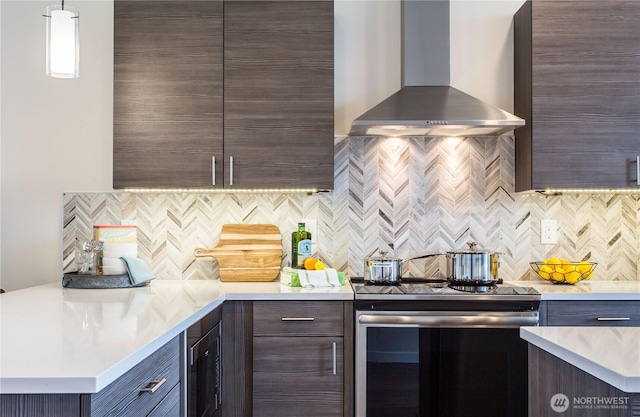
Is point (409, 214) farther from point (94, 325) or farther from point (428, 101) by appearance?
point (94, 325)

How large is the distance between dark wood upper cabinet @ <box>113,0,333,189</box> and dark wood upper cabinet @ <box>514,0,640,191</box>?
1.07 m

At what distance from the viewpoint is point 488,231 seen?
300 cm

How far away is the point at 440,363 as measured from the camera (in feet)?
7.84

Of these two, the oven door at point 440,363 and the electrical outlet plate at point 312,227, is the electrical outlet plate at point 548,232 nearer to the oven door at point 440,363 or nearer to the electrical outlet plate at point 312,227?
the oven door at point 440,363

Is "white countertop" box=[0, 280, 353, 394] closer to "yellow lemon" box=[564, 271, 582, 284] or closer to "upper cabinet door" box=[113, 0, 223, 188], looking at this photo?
"upper cabinet door" box=[113, 0, 223, 188]

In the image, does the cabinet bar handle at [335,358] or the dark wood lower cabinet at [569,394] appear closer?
the dark wood lower cabinet at [569,394]

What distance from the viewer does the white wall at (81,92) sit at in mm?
2986

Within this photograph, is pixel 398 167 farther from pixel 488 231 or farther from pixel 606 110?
pixel 606 110

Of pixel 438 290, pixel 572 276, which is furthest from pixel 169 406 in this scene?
pixel 572 276

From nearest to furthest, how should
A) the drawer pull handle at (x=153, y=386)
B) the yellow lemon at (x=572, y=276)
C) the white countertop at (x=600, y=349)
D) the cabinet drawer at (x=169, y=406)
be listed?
the white countertop at (x=600, y=349)
the drawer pull handle at (x=153, y=386)
the cabinet drawer at (x=169, y=406)
the yellow lemon at (x=572, y=276)

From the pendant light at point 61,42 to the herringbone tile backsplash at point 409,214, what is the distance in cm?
127

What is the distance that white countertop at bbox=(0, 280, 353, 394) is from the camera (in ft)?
3.34

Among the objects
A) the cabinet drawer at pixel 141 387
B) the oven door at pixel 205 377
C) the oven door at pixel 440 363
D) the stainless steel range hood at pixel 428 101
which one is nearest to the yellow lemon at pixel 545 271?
the oven door at pixel 440 363

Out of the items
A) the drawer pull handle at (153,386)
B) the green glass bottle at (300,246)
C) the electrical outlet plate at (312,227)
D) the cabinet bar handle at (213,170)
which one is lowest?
the drawer pull handle at (153,386)
